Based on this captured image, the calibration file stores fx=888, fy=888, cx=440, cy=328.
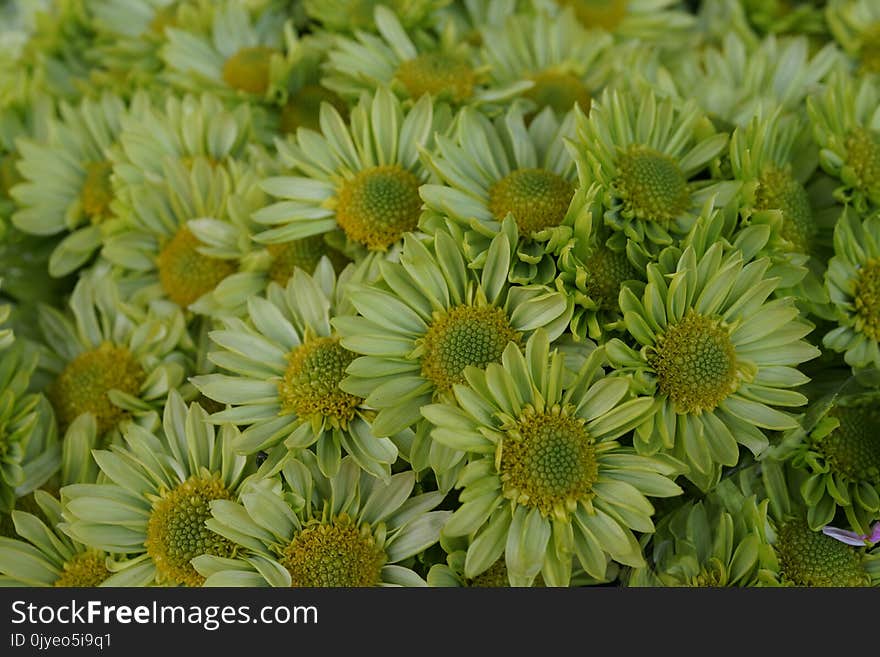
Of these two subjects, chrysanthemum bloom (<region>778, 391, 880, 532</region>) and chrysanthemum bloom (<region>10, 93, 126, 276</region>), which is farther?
chrysanthemum bloom (<region>10, 93, 126, 276</region>)

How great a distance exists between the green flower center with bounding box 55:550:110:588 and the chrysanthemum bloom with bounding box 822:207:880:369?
94 centimetres

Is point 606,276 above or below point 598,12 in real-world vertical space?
below

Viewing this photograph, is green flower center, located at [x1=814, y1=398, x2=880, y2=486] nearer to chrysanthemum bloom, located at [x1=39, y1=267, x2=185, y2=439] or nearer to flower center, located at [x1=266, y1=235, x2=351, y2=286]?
flower center, located at [x1=266, y1=235, x2=351, y2=286]

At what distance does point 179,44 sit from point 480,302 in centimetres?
79

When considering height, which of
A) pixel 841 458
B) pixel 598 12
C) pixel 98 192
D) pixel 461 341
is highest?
pixel 598 12

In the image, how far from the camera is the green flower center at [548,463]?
955 millimetres

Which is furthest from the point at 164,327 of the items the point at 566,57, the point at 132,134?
the point at 566,57

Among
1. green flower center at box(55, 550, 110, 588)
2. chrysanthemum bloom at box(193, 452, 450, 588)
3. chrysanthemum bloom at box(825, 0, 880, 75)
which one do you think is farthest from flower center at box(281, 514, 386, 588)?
chrysanthemum bloom at box(825, 0, 880, 75)

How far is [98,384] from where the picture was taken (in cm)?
124

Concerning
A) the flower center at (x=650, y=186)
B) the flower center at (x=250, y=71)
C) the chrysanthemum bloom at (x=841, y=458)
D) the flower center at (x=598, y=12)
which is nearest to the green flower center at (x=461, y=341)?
the flower center at (x=650, y=186)

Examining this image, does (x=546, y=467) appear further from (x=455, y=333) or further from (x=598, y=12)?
(x=598, y=12)

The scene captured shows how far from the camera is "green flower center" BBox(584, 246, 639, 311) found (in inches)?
42.0

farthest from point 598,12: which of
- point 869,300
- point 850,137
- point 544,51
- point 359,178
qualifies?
point 869,300

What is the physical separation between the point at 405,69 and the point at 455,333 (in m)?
0.51
